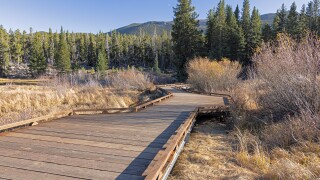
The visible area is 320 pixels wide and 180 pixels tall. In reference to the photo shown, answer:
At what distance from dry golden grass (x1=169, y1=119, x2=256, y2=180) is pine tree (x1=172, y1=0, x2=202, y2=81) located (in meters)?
28.5

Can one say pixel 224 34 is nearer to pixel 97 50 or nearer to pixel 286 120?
pixel 286 120

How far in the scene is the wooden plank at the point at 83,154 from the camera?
139 inches

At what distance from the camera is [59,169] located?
10.5 ft

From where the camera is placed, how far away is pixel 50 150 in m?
3.93

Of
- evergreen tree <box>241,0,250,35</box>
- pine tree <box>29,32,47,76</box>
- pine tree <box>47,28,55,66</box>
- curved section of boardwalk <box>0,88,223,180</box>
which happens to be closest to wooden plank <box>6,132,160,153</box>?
curved section of boardwalk <box>0,88,223,180</box>

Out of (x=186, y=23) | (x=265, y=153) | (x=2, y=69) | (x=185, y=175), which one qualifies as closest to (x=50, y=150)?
(x=185, y=175)

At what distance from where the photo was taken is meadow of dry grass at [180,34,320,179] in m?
4.45

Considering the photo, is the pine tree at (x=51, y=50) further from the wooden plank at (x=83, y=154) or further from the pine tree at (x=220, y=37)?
the wooden plank at (x=83, y=154)

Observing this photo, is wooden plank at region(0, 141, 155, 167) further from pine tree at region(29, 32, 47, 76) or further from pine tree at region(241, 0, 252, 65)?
pine tree at region(29, 32, 47, 76)

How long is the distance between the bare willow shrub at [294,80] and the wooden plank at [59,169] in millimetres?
4705

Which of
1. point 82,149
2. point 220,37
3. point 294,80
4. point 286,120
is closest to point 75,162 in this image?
point 82,149

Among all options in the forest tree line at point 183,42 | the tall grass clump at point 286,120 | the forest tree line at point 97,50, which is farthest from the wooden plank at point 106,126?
the forest tree line at point 97,50

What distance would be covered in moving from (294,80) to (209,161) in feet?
12.3

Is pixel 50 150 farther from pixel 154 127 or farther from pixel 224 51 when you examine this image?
pixel 224 51
